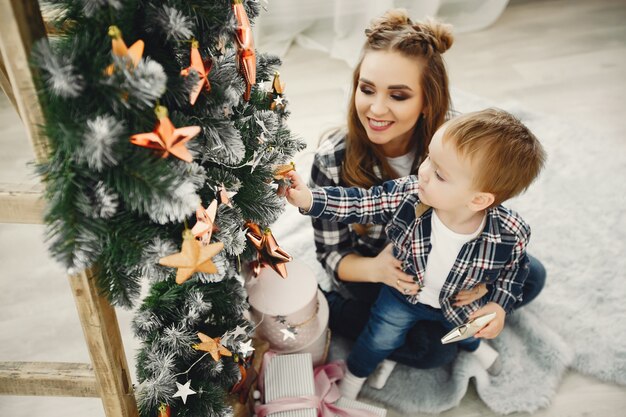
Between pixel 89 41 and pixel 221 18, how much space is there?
0.19m

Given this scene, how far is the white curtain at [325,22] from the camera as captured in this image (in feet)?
8.18

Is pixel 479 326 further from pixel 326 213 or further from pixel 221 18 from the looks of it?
pixel 221 18

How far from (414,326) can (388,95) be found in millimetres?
585

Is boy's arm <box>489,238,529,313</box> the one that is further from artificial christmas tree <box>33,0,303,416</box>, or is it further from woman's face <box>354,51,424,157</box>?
artificial christmas tree <box>33,0,303,416</box>

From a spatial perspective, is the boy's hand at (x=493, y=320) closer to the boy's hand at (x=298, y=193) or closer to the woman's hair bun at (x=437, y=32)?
the boy's hand at (x=298, y=193)

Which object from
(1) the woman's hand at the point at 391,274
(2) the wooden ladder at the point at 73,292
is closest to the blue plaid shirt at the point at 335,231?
(1) the woman's hand at the point at 391,274

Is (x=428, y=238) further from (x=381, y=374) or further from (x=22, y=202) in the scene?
(x=22, y=202)

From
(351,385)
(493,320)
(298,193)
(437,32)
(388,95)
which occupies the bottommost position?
(351,385)

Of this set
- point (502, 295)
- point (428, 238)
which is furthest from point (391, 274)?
point (502, 295)

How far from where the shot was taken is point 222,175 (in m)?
0.77

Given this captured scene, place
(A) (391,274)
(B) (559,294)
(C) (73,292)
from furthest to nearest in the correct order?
(B) (559,294) → (A) (391,274) → (C) (73,292)

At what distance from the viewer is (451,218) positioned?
3.49 ft

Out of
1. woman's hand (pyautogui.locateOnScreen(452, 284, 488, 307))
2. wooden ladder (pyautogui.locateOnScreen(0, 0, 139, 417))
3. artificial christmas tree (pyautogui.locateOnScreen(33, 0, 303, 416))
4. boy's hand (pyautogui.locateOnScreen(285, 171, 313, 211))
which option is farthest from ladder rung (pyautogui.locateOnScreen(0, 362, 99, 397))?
woman's hand (pyautogui.locateOnScreen(452, 284, 488, 307))

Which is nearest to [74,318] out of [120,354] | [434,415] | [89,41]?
[120,354]
